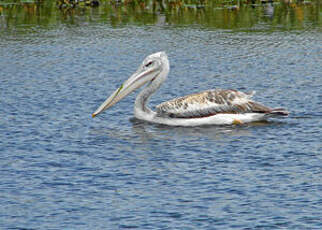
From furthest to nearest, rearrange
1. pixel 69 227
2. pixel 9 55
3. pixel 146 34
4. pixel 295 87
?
pixel 146 34, pixel 9 55, pixel 295 87, pixel 69 227

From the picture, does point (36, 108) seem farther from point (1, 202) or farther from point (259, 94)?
point (1, 202)

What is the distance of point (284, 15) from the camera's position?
35.5m

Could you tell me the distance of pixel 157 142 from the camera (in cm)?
1487

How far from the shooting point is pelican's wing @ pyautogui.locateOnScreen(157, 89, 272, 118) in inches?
637

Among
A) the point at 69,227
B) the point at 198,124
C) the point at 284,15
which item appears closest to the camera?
the point at 69,227

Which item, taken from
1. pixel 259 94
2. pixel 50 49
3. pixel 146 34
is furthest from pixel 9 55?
pixel 259 94

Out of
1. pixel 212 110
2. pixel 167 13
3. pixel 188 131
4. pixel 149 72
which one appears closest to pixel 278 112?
pixel 212 110

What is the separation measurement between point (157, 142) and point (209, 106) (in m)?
1.88

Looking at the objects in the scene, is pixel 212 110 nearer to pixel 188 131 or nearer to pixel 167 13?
pixel 188 131

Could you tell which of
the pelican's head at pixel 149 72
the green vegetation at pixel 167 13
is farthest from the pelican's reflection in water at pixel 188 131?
the green vegetation at pixel 167 13

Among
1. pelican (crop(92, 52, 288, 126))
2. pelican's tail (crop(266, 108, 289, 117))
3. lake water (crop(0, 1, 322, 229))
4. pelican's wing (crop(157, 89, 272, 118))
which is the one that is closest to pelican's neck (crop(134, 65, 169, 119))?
pelican (crop(92, 52, 288, 126))

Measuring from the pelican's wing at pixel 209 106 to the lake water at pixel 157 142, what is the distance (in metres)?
0.39

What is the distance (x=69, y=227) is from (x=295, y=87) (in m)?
10.8

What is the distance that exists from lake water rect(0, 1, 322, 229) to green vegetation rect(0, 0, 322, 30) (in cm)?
348
